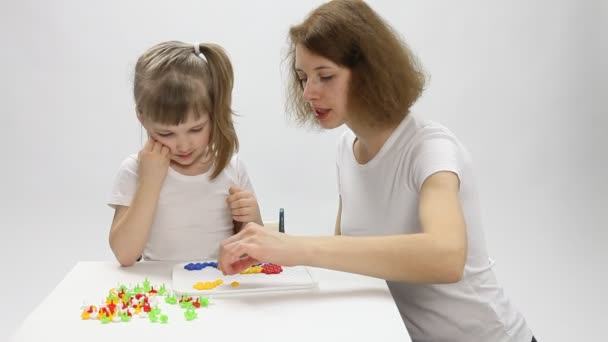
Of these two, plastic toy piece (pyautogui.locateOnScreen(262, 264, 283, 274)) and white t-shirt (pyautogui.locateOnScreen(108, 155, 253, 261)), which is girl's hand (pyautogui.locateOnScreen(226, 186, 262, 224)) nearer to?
white t-shirt (pyautogui.locateOnScreen(108, 155, 253, 261))

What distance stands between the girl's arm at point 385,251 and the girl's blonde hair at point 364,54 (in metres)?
0.31

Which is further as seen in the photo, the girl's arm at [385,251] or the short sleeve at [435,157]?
the short sleeve at [435,157]

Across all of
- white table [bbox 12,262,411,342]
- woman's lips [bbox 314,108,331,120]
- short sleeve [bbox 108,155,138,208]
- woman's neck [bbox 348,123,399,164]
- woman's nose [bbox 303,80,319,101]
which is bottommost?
white table [bbox 12,262,411,342]

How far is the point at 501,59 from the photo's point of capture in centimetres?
315

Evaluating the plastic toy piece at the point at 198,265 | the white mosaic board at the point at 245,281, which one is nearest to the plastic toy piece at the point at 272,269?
the white mosaic board at the point at 245,281

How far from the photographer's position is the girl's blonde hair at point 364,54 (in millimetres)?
A: 1510

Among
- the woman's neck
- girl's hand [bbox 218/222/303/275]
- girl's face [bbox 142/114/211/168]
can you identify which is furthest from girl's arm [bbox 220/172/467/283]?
girl's face [bbox 142/114/211/168]

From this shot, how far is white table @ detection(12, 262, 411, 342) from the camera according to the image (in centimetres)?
111

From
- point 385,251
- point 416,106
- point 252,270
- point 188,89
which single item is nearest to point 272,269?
point 252,270

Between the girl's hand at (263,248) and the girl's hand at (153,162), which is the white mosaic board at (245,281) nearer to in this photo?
the girl's hand at (263,248)

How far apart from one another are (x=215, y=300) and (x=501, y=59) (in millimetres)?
2218

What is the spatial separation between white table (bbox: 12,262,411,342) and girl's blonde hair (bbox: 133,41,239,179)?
0.42m

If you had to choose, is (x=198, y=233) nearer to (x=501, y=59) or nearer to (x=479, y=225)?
(x=479, y=225)

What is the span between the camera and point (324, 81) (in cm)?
155
